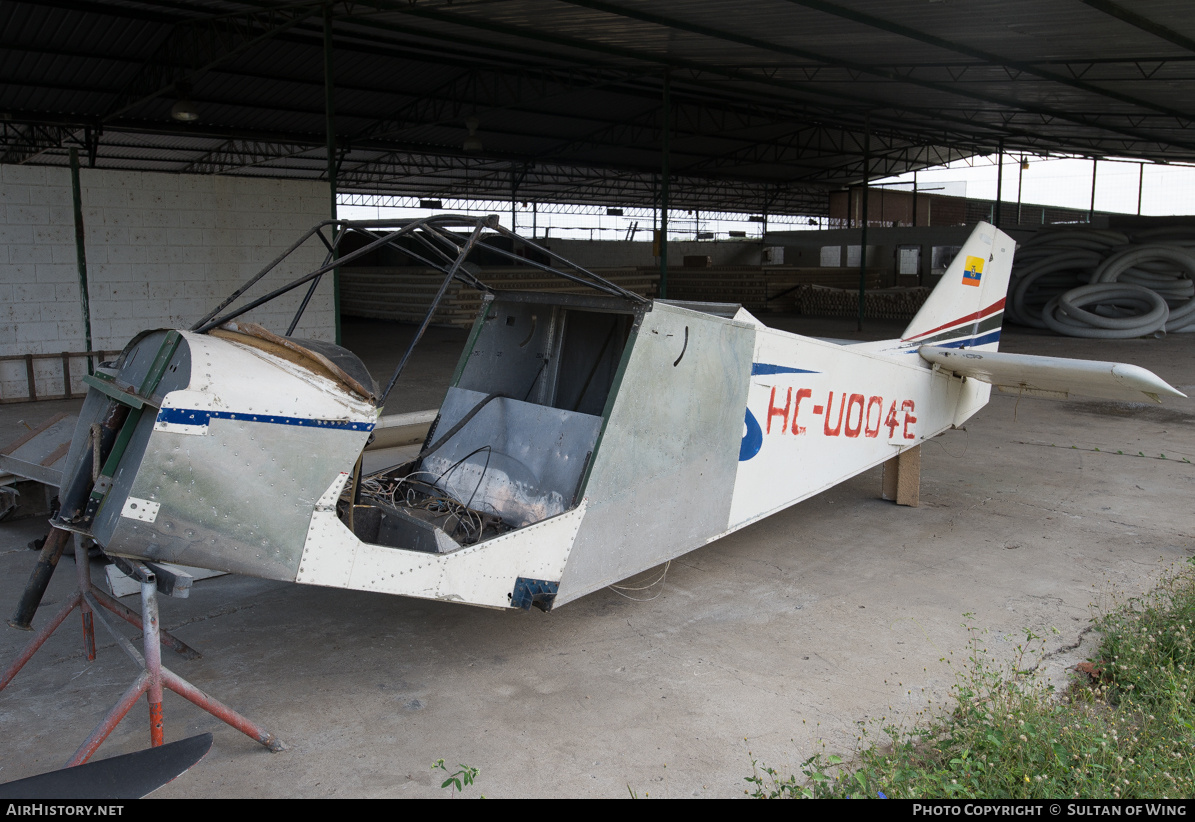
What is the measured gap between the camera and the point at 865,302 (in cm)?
2497

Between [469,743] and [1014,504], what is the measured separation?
203 inches

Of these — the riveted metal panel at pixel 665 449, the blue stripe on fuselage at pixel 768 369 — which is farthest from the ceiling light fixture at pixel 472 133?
the riveted metal panel at pixel 665 449

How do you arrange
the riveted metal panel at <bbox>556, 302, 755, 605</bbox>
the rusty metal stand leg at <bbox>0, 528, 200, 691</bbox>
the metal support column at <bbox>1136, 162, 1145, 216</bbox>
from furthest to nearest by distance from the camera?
the metal support column at <bbox>1136, 162, 1145, 216</bbox>
the riveted metal panel at <bbox>556, 302, 755, 605</bbox>
the rusty metal stand leg at <bbox>0, 528, 200, 691</bbox>

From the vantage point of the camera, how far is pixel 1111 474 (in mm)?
7695

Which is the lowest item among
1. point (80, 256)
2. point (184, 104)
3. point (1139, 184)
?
point (80, 256)

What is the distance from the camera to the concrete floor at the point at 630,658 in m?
3.28

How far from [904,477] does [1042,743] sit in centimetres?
377

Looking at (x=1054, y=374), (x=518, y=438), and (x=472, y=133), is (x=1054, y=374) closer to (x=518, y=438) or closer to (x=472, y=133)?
(x=518, y=438)

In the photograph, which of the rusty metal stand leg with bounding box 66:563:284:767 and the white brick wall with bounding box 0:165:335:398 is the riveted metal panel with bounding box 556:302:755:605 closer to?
the rusty metal stand leg with bounding box 66:563:284:767

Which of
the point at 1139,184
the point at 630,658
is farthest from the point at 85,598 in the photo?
the point at 1139,184

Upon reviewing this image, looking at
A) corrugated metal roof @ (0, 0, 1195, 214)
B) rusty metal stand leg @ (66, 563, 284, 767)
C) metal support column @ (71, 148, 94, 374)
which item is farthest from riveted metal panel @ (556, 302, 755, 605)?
metal support column @ (71, 148, 94, 374)

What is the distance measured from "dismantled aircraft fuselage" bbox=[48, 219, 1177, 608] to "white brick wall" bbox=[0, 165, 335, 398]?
7.47 m

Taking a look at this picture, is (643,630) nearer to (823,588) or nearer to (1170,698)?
(823,588)

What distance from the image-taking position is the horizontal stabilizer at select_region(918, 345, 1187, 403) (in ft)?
17.6
